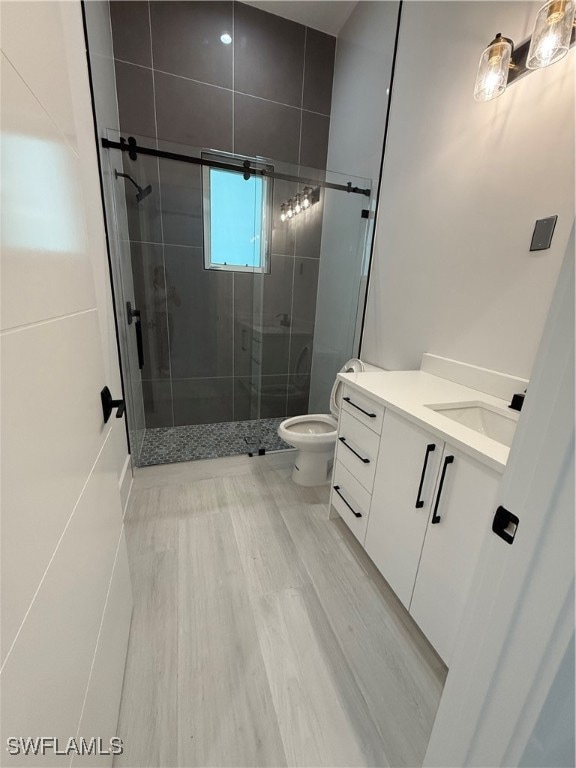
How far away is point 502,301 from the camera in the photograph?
1369mm

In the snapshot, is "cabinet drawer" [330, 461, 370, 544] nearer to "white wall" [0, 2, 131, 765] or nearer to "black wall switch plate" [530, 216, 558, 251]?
"white wall" [0, 2, 131, 765]

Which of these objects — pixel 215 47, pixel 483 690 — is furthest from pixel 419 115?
pixel 483 690

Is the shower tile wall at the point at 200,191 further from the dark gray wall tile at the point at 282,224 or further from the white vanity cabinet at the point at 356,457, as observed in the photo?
the white vanity cabinet at the point at 356,457

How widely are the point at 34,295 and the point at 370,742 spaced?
1.52m

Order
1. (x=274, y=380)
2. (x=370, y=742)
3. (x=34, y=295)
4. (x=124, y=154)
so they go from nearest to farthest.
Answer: (x=34, y=295) < (x=370, y=742) < (x=124, y=154) < (x=274, y=380)

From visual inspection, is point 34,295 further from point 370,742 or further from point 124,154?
point 124,154

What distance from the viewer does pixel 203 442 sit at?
2.67 metres

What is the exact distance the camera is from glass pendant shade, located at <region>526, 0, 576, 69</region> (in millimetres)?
1004

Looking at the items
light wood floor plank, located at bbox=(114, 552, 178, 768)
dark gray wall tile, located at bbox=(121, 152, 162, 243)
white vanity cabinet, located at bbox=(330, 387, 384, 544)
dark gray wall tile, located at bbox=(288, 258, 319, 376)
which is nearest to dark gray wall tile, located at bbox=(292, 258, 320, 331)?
dark gray wall tile, located at bbox=(288, 258, 319, 376)

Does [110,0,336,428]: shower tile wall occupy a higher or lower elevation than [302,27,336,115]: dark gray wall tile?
lower

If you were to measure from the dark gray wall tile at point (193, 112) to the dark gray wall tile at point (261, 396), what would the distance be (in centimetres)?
199

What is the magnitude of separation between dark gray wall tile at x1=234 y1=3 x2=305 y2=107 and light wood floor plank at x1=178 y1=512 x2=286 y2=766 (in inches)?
133

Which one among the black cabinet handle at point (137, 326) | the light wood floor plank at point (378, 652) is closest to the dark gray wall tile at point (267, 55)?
the black cabinet handle at point (137, 326)

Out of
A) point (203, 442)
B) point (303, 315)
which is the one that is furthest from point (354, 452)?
point (303, 315)
